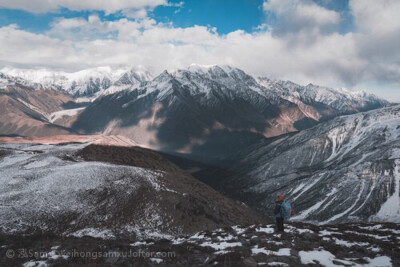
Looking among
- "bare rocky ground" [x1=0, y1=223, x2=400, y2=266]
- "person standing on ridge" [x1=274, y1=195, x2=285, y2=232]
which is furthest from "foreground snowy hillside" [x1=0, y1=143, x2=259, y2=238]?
"person standing on ridge" [x1=274, y1=195, x2=285, y2=232]

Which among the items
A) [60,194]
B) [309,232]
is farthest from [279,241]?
[60,194]

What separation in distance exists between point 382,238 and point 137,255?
23464 mm

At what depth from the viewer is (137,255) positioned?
22.3 m

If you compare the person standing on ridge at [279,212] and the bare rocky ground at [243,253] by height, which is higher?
the person standing on ridge at [279,212]

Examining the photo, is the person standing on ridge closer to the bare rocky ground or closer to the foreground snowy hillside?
the bare rocky ground

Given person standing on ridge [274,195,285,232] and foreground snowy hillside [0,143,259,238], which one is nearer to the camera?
person standing on ridge [274,195,285,232]

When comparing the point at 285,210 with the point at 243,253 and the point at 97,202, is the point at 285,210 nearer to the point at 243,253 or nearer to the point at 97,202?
the point at 243,253

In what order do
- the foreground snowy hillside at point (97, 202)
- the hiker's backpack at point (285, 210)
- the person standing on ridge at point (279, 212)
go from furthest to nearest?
the foreground snowy hillside at point (97, 202) → the person standing on ridge at point (279, 212) → the hiker's backpack at point (285, 210)

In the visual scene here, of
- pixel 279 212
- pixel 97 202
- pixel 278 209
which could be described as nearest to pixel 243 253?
pixel 278 209

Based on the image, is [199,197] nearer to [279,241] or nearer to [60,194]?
[60,194]

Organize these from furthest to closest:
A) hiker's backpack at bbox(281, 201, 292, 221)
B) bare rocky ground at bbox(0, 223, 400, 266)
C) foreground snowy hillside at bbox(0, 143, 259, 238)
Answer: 1. foreground snowy hillside at bbox(0, 143, 259, 238)
2. hiker's backpack at bbox(281, 201, 292, 221)
3. bare rocky ground at bbox(0, 223, 400, 266)

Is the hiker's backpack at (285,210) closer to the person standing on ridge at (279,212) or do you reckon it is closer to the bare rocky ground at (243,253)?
the person standing on ridge at (279,212)

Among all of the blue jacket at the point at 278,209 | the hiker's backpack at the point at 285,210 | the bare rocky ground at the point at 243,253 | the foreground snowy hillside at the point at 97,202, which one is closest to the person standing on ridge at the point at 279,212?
the blue jacket at the point at 278,209

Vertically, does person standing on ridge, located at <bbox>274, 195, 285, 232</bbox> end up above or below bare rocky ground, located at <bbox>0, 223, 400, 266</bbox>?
above
